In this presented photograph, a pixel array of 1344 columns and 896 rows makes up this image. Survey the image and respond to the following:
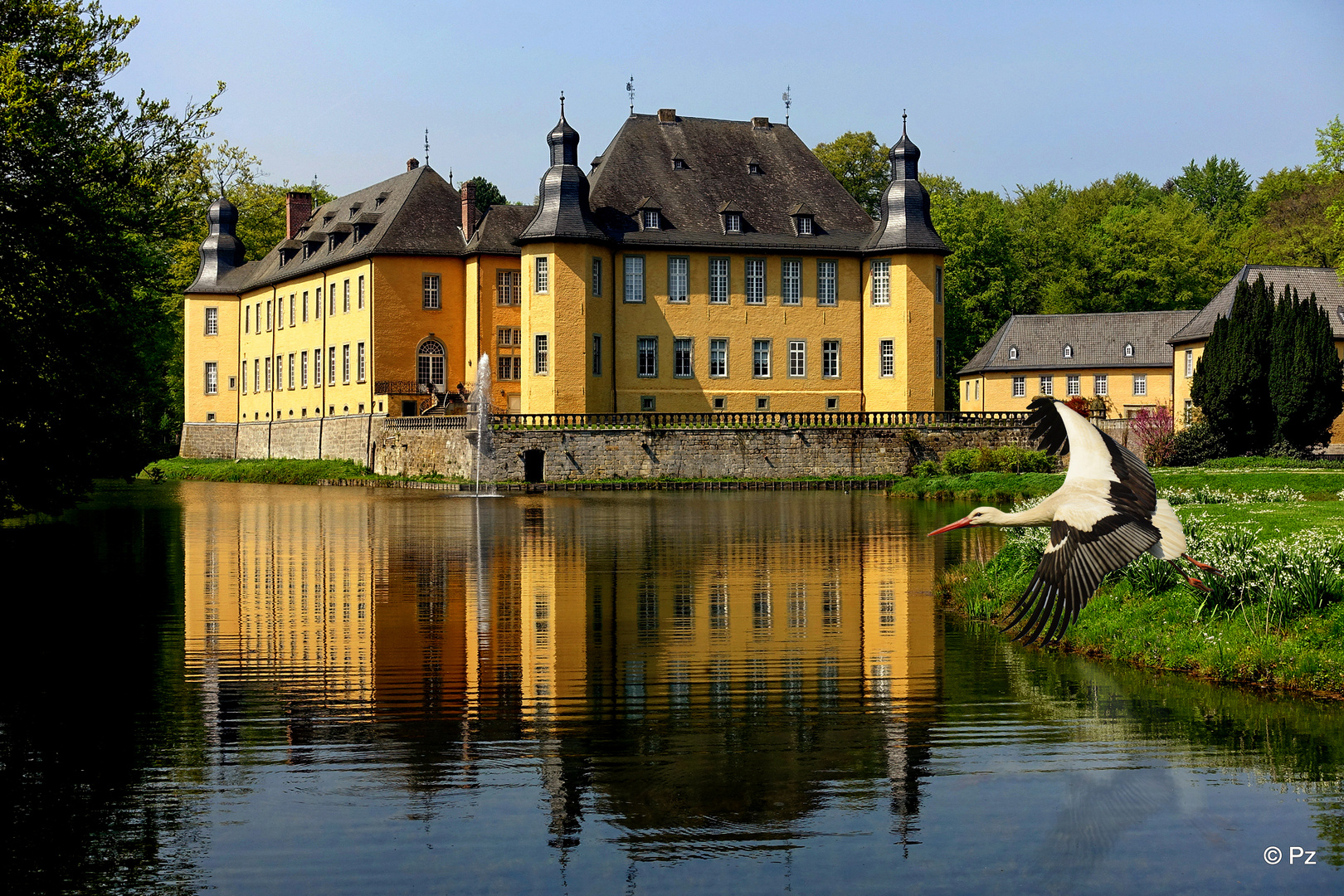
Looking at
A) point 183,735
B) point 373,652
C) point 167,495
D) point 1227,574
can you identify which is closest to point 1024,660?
point 1227,574

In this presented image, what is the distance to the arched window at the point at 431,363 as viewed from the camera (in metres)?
64.2

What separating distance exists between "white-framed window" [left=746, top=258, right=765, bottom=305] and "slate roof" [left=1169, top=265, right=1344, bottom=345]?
19113 millimetres

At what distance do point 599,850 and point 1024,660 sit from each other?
6919 millimetres

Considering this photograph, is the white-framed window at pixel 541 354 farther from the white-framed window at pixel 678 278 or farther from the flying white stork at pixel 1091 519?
the flying white stork at pixel 1091 519

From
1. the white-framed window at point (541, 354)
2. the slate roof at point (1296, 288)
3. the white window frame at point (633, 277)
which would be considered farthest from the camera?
the white window frame at point (633, 277)

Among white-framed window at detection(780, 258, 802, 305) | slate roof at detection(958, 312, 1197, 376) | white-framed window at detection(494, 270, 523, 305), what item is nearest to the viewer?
white-framed window at detection(780, 258, 802, 305)

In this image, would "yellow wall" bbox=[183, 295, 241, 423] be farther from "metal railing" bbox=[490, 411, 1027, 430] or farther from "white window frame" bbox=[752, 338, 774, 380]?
"white window frame" bbox=[752, 338, 774, 380]

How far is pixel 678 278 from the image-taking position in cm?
6100

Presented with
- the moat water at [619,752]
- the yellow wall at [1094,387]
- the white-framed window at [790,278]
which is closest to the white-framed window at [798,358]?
the white-framed window at [790,278]

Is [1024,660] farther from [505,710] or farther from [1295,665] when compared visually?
[505,710]

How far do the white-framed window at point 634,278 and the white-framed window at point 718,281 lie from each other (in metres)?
3.20

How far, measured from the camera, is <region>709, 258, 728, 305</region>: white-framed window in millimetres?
61438

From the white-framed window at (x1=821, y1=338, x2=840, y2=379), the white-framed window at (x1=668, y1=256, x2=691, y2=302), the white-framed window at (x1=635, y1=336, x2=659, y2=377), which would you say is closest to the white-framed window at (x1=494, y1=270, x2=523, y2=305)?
the white-framed window at (x1=635, y1=336, x2=659, y2=377)

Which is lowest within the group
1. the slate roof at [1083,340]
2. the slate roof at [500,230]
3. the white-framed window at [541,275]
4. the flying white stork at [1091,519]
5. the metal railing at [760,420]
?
the flying white stork at [1091,519]
